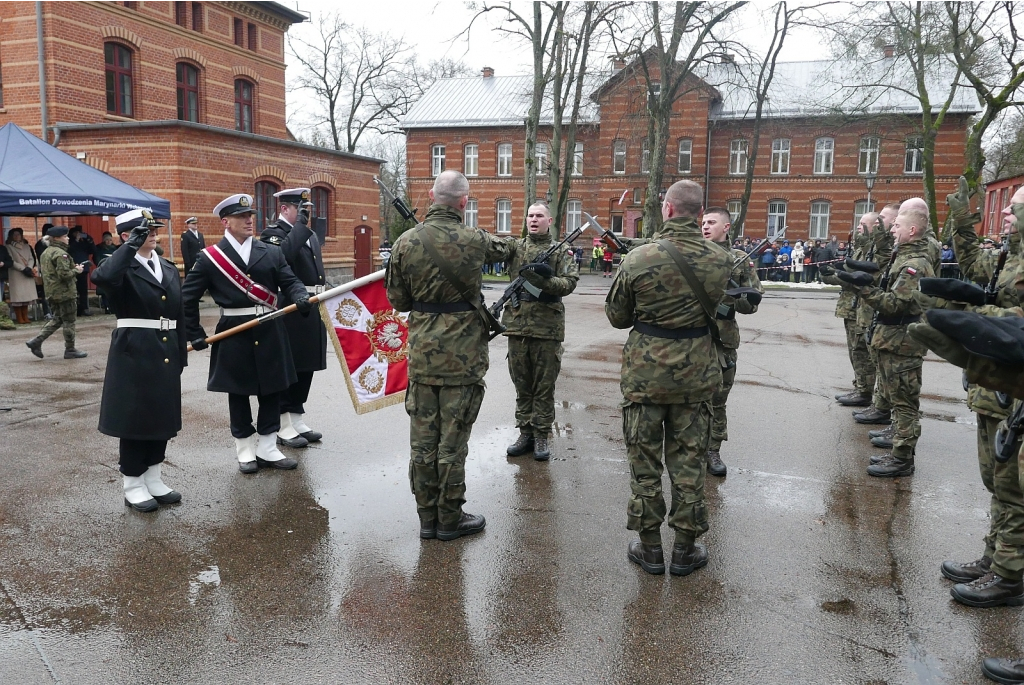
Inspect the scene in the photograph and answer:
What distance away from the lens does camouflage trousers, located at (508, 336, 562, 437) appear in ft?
20.2

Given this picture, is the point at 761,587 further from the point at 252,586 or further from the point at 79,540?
the point at 79,540

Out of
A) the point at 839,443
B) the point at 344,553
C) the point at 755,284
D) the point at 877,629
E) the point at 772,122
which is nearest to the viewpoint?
the point at 877,629

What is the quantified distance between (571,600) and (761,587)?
1045mm

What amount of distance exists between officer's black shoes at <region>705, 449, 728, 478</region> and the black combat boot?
51.4 inches

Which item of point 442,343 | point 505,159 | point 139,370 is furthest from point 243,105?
point 442,343

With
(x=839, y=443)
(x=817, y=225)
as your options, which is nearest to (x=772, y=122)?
(x=817, y=225)

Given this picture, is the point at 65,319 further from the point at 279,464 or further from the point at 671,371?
the point at 671,371

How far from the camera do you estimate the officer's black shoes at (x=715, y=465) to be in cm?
591

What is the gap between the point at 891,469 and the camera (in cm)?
591

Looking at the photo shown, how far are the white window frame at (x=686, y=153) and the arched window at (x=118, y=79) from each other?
29252 millimetres

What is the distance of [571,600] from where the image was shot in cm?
387

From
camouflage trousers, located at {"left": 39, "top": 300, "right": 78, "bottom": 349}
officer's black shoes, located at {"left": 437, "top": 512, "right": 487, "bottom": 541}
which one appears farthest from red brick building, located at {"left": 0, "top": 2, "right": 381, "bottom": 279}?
officer's black shoes, located at {"left": 437, "top": 512, "right": 487, "bottom": 541}

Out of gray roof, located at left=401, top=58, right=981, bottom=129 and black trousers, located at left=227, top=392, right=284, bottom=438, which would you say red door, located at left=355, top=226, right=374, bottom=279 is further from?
black trousers, located at left=227, top=392, right=284, bottom=438

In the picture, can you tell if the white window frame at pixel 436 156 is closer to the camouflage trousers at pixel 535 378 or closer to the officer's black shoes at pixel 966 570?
the camouflage trousers at pixel 535 378
